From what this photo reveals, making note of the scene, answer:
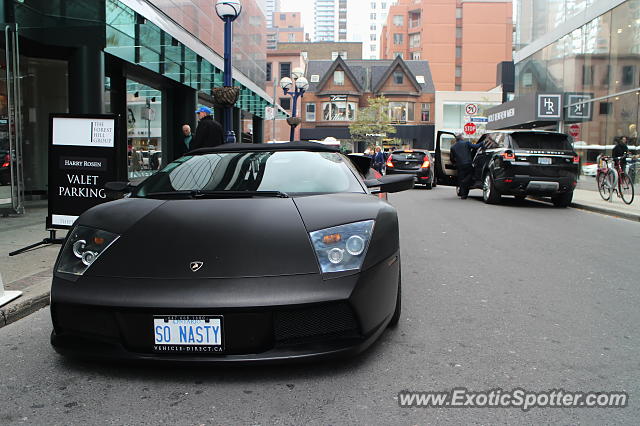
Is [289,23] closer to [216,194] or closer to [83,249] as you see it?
[216,194]

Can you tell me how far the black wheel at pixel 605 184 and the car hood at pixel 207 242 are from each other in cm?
1342

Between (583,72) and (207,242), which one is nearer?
(207,242)

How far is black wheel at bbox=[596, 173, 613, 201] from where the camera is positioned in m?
14.7

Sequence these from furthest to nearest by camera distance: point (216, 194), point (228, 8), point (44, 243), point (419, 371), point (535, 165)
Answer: point (535, 165), point (228, 8), point (44, 243), point (216, 194), point (419, 371)

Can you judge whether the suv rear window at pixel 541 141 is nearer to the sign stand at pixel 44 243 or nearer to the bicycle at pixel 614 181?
the bicycle at pixel 614 181

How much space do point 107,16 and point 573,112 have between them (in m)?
19.7

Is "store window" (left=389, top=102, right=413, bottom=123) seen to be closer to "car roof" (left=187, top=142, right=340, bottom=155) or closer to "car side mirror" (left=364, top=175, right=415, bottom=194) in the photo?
"car side mirror" (left=364, top=175, right=415, bottom=194)

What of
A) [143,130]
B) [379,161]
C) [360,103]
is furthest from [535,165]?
[360,103]

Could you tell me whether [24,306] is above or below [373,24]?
below

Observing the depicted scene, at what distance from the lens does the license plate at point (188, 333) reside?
2914 millimetres

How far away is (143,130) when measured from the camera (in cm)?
1664

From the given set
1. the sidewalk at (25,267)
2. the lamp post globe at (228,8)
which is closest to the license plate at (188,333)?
the sidewalk at (25,267)

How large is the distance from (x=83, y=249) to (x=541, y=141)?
12.4 metres

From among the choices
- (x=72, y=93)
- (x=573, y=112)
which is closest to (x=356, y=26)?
(x=573, y=112)
